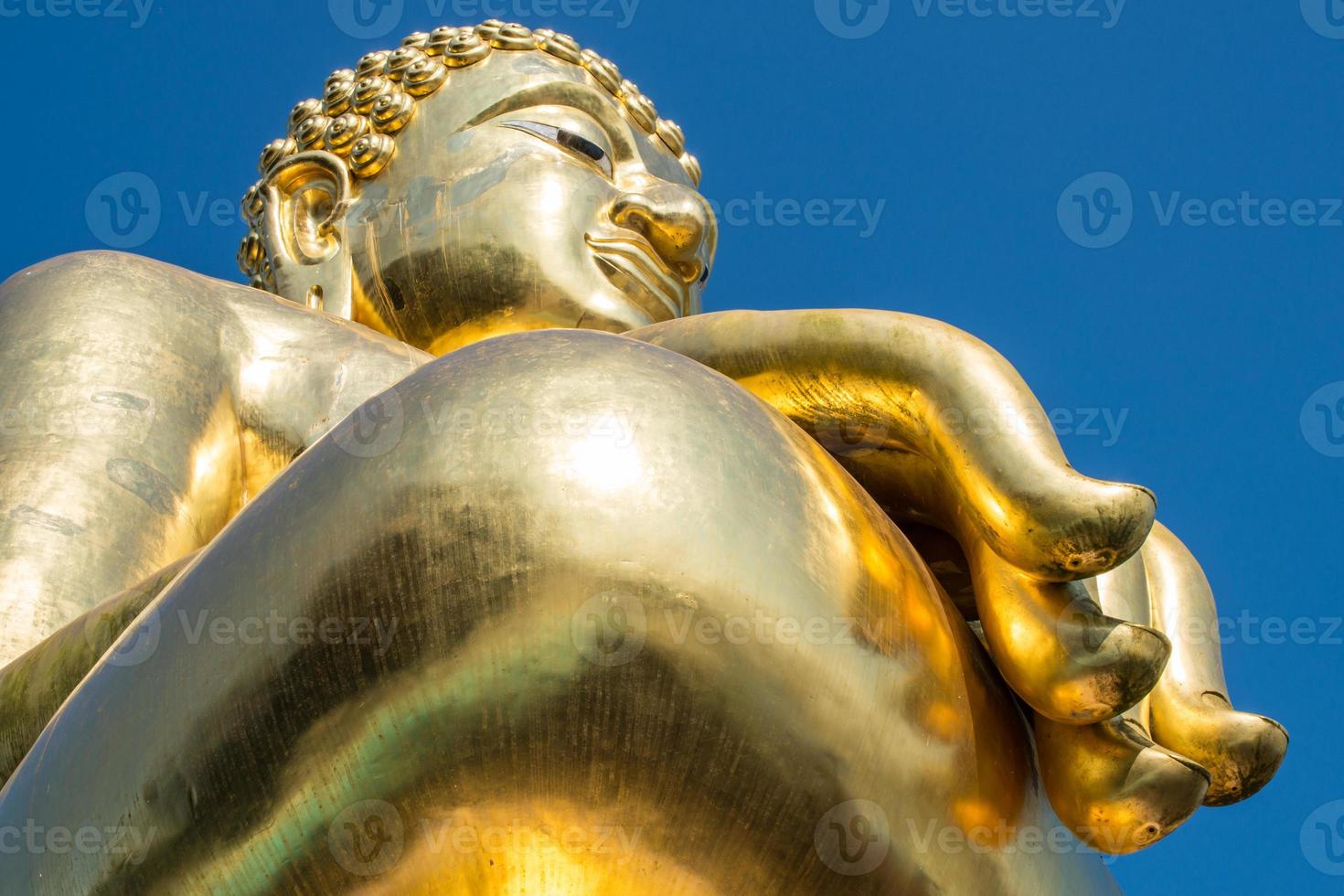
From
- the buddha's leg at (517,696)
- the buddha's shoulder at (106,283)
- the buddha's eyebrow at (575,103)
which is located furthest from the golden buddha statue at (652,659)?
the buddha's eyebrow at (575,103)

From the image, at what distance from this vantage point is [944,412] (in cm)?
314

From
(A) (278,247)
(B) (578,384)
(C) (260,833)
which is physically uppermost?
(A) (278,247)

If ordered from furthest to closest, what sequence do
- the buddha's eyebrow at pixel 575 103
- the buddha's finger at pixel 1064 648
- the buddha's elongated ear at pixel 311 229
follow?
the buddha's eyebrow at pixel 575 103
the buddha's elongated ear at pixel 311 229
the buddha's finger at pixel 1064 648

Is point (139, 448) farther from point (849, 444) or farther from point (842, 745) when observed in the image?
point (842, 745)

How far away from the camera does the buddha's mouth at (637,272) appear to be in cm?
537

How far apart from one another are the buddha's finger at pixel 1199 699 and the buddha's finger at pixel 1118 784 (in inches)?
5.5

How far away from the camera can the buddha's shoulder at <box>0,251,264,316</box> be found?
4.69 meters

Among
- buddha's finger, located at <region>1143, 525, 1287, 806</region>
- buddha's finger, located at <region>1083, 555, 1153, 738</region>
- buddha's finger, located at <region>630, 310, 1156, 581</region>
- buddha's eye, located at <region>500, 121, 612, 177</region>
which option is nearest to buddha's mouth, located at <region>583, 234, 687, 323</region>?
buddha's eye, located at <region>500, 121, 612, 177</region>

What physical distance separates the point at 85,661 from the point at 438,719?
952 mm

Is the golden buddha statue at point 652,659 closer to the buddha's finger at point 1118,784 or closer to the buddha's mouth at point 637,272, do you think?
the buddha's finger at point 1118,784

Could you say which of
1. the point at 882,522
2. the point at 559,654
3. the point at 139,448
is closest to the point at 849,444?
the point at 882,522

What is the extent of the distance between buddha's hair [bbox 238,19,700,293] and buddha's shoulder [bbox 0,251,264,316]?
31.4 inches

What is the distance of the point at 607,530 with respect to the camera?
2.73 m

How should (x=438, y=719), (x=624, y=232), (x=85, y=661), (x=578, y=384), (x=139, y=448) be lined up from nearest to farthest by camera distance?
(x=438, y=719), (x=578, y=384), (x=85, y=661), (x=139, y=448), (x=624, y=232)
